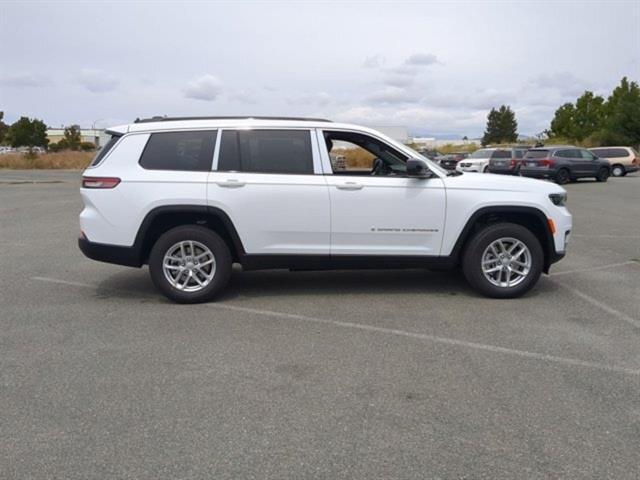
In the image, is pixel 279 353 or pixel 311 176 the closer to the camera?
pixel 279 353

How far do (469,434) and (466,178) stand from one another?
342 centimetres

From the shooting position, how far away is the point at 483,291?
20.0ft

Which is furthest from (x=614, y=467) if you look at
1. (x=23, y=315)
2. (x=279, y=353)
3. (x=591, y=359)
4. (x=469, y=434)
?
(x=23, y=315)

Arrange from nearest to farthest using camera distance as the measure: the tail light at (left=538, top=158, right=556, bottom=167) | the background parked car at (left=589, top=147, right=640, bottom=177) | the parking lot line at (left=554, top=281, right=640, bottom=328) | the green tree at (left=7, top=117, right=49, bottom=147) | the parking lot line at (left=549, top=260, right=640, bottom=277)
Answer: the parking lot line at (left=554, top=281, right=640, bottom=328) → the parking lot line at (left=549, top=260, right=640, bottom=277) → the tail light at (left=538, top=158, right=556, bottom=167) → the background parked car at (left=589, top=147, right=640, bottom=177) → the green tree at (left=7, top=117, right=49, bottom=147)

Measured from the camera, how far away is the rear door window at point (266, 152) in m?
5.92

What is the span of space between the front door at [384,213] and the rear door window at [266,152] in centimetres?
22

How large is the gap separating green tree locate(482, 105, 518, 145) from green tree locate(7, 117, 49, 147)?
66.6 metres

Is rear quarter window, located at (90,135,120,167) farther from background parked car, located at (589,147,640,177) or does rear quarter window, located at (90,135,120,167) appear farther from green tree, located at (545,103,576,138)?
green tree, located at (545,103,576,138)

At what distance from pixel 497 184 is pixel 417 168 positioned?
936mm

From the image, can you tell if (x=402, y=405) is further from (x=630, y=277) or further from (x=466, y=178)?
(x=630, y=277)

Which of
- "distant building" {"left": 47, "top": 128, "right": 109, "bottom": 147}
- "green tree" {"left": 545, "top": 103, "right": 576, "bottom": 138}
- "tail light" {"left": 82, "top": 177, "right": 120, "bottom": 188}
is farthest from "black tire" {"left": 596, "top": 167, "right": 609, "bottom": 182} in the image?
"distant building" {"left": 47, "top": 128, "right": 109, "bottom": 147}

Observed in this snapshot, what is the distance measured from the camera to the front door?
19.4 ft

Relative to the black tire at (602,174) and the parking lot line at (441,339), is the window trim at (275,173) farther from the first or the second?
the black tire at (602,174)

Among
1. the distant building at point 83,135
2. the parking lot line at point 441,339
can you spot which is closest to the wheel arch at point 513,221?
the parking lot line at point 441,339
